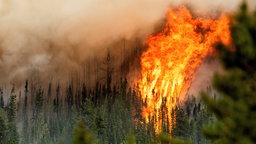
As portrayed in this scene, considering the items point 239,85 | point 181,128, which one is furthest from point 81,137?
point 181,128

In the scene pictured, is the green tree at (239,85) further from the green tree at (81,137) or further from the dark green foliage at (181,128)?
the dark green foliage at (181,128)

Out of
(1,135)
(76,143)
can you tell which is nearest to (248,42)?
(76,143)

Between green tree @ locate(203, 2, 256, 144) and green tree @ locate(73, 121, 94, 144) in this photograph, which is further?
green tree @ locate(73, 121, 94, 144)

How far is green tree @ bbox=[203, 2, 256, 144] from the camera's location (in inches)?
611

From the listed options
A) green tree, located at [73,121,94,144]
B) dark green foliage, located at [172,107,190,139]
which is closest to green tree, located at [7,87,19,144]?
dark green foliage, located at [172,107,190,139]

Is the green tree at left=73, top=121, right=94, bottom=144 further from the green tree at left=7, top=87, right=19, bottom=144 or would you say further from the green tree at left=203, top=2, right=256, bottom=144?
the green tree at left=7, top=87, right=19, bottom=144

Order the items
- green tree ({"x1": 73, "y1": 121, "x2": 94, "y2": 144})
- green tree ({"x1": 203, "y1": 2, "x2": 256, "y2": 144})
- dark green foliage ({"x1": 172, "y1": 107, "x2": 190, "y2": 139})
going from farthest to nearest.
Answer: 1. dark green foliage ({"x1": 172, "y1": 107, "x2": 190, "y2": 139})
2. green tree ({"x1": 73, "y1": 121, "x2": 94, "y2": 144})
3. green tree ({"x1": 203, "y1": 2, "x2": 256, "y2": 144})

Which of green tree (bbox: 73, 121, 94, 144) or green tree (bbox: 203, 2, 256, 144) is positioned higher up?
green tree (bbox: 203, 2, 256, 144)

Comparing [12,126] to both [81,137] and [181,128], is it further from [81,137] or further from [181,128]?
[81,137]

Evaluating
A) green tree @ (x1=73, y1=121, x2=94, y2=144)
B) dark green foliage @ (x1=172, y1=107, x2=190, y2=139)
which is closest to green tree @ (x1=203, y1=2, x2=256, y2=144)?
green tree @ (x1=73, y1=121, x2=94, y2=144)

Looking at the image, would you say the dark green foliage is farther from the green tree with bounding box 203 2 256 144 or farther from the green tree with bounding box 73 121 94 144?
the green tree with bounding box 203 2 256 144

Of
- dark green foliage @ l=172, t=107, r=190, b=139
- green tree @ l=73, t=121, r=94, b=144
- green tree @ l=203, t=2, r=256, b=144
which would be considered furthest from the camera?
dark green foliage @ l=172, t=107, r=190, b=139

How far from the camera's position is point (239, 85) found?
15.7 meters

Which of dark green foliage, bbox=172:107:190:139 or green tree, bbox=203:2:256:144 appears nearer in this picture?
green tree, bbox=203:2:256:144
